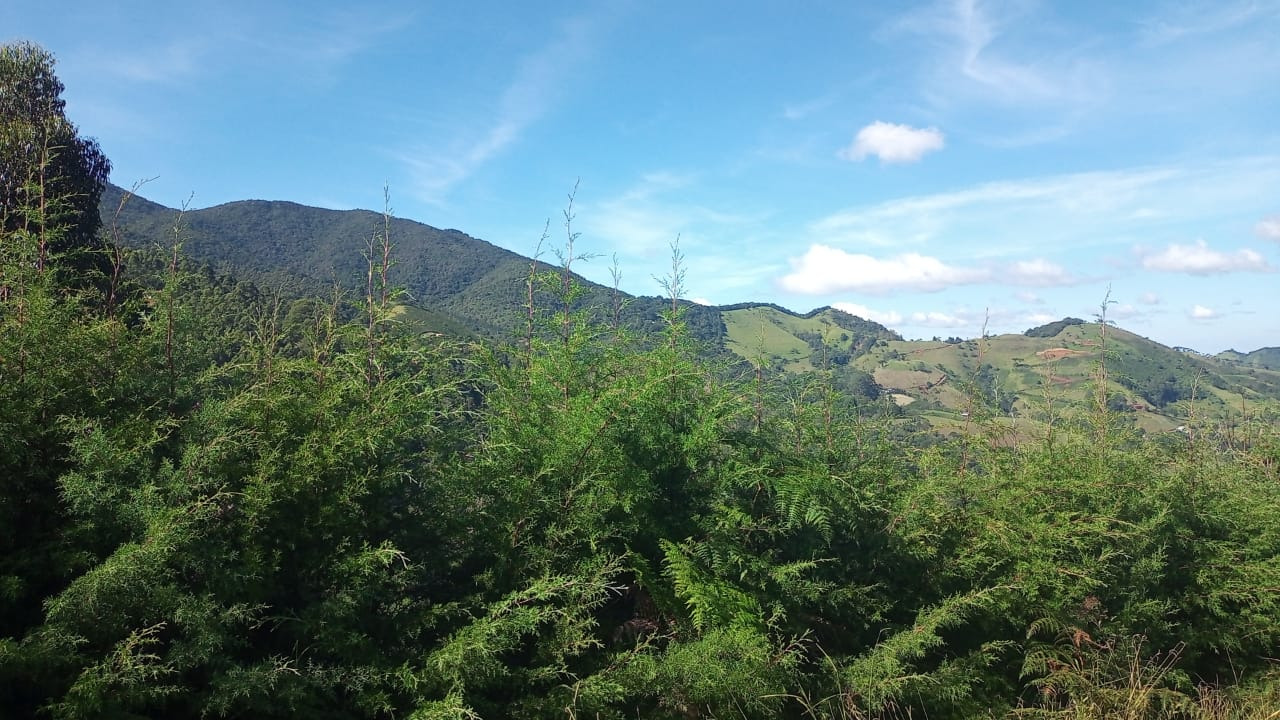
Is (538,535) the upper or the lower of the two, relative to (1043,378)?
lower

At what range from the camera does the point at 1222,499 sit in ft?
28.1

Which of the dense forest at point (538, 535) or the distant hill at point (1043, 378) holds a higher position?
the distant hill at point (1043, 378)

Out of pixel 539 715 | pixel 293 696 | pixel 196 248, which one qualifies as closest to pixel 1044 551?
pixel 539 715

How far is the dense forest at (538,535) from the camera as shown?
3.74 meters

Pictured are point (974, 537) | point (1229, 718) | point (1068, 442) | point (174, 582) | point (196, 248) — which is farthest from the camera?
point (196, 248)

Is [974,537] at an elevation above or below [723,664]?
above

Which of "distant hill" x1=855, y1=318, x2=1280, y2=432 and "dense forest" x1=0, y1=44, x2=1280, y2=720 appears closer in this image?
"dense forest" x1=0, y1=44, x2=1280, y2=720

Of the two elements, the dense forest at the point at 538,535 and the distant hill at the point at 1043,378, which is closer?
the dense forest at the point at 538,535

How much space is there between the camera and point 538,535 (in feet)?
17.5

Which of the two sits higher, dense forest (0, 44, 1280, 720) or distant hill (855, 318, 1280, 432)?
distant hill (855, 318, 1280, 432)

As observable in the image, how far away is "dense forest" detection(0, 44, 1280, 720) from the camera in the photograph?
3.74 meters

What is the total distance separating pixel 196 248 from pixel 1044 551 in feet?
658

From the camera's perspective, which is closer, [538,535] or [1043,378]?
[538,535]

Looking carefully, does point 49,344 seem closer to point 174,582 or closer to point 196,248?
point 174,582
